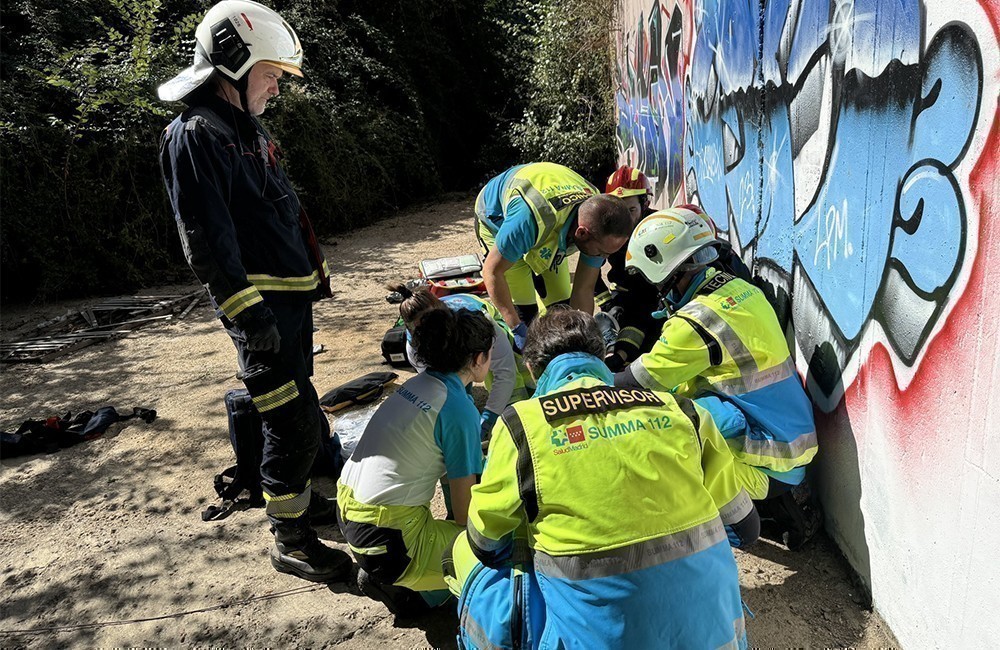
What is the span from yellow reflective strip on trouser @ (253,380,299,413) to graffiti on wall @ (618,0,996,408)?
7.57 ft

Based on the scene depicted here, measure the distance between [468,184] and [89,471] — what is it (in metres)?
10.4

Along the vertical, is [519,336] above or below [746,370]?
below

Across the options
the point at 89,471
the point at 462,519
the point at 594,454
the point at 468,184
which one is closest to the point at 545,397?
the point at 594,454

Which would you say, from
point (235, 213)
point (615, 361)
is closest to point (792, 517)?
point (615, 361)

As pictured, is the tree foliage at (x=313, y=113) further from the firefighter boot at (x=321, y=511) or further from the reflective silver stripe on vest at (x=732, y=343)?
the reflective silver stripe on vest at (x=732, y=343)

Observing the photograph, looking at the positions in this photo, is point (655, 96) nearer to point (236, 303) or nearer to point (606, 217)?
point (606, 217)

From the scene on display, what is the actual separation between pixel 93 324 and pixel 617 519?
24.1 ft

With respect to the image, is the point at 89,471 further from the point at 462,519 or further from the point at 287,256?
the point at 462,519

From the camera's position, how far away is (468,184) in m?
13.6

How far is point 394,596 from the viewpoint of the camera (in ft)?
8.54

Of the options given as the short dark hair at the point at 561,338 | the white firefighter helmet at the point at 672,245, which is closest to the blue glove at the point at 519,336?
the white firefighter helmet at the point at 672,245

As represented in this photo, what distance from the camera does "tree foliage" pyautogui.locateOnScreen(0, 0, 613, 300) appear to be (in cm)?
806

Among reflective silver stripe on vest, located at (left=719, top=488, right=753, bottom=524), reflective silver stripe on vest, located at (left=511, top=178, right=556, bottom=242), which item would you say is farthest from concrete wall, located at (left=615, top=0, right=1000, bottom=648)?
reflective silver stripe on vest, located at (left=511, top=178, right=556, bottom=242)

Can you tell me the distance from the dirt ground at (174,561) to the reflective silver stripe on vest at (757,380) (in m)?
0.79
